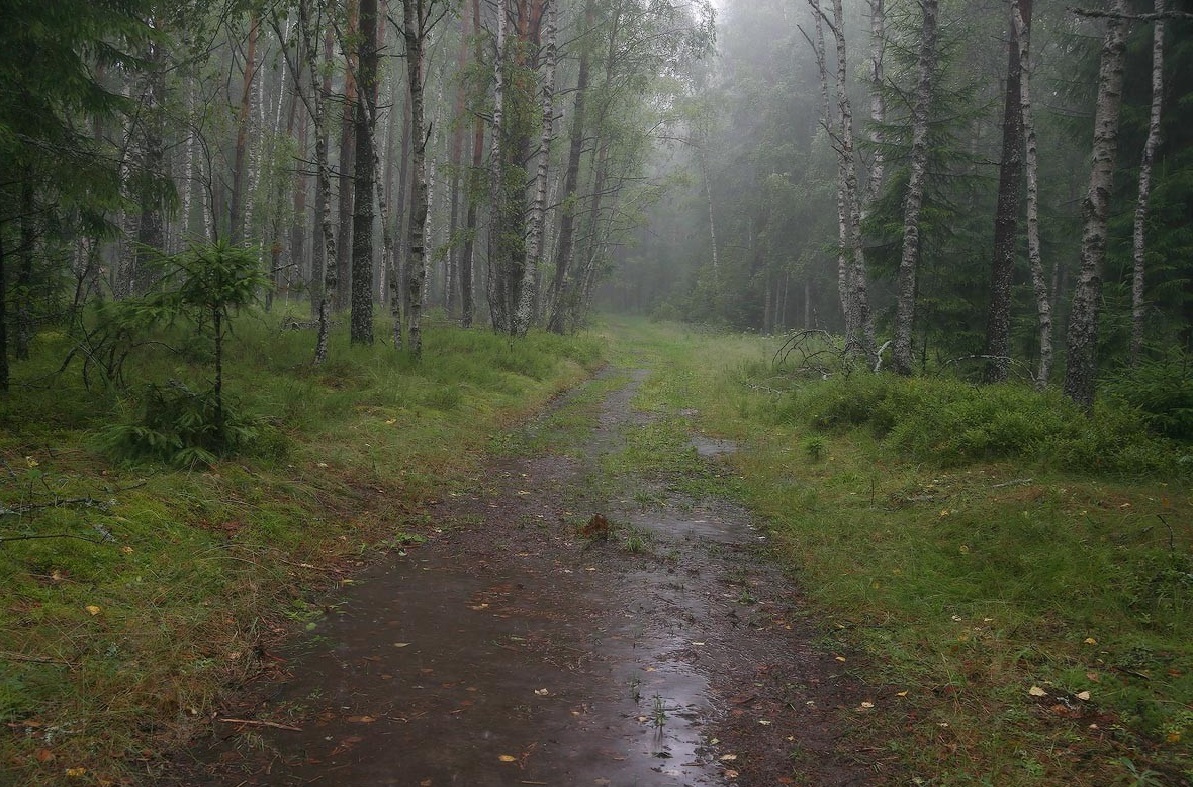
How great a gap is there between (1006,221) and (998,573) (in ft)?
35.5

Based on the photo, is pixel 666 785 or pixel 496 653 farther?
pixel 496 653

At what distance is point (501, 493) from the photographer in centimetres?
841

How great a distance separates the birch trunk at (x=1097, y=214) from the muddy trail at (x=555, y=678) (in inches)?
213

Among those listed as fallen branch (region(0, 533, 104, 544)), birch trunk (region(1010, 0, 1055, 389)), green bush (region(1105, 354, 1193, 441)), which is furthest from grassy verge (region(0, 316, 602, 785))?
birch trunk (region(1010, 0, 1055, 389))

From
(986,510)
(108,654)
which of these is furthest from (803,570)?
(108,654)

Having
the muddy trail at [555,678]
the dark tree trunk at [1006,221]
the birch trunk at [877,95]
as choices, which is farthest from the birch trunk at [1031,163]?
the muddy trail at [555,678]

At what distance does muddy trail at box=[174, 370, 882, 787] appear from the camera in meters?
3.51

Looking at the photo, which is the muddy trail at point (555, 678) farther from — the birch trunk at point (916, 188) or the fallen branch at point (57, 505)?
the birch trunk at point (916, 188)

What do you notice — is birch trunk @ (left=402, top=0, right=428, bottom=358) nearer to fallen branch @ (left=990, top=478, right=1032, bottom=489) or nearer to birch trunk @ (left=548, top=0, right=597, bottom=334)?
fallen branch @ (left=990, top=478, right=1032, bottom=489)

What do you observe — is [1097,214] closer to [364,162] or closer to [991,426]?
[991,426]

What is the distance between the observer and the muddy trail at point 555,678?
11.5 ft

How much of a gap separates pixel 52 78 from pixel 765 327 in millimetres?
41384

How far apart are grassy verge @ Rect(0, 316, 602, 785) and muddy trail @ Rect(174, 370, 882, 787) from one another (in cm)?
33

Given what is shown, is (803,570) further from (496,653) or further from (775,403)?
(775,403)
